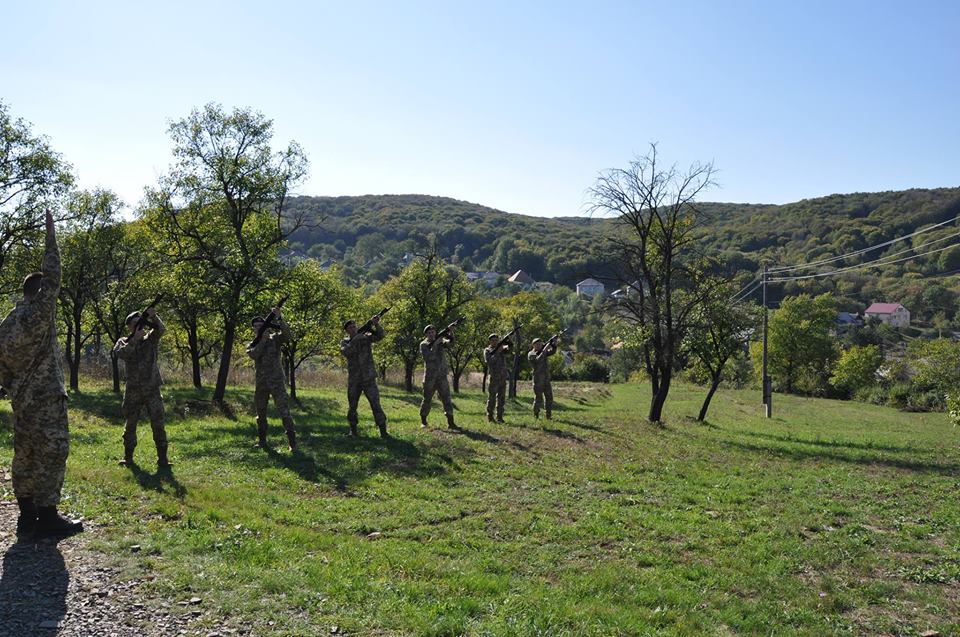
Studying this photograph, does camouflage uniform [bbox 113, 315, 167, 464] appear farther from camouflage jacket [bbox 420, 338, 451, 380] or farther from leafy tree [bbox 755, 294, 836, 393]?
leafy tree [bbox 755, 294, 836, 393]

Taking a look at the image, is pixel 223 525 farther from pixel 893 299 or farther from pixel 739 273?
pixel 893 299

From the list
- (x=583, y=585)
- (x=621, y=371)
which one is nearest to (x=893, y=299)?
(x=621, y=371)

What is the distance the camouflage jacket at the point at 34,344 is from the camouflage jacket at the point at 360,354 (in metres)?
8.36

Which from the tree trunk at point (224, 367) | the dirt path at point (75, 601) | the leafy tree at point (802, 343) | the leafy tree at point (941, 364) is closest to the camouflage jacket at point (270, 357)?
the dirt path at point (75, 601)

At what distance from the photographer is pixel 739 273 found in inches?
977

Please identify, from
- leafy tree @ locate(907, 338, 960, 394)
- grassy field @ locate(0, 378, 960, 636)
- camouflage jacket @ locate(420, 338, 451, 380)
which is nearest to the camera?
grassy field @ locate(0, 378, 960, 636)

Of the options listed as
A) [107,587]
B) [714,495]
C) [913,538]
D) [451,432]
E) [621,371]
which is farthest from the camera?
[621,371]

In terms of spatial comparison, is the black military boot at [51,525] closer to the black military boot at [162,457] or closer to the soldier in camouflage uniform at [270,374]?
the black military boot at [162,457]

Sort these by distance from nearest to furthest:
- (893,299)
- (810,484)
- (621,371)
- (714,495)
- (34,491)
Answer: (34,491) < (714,495) < (810,484) < (621,371) < (893,299)

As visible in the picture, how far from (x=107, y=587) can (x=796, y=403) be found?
5279cm

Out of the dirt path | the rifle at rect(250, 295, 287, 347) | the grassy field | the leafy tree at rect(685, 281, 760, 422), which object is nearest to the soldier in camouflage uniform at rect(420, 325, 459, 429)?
the grassy field

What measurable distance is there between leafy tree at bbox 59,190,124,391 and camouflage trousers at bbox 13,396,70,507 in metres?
21.3

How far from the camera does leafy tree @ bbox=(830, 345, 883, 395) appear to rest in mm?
62219

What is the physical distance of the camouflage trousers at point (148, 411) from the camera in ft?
35.0
